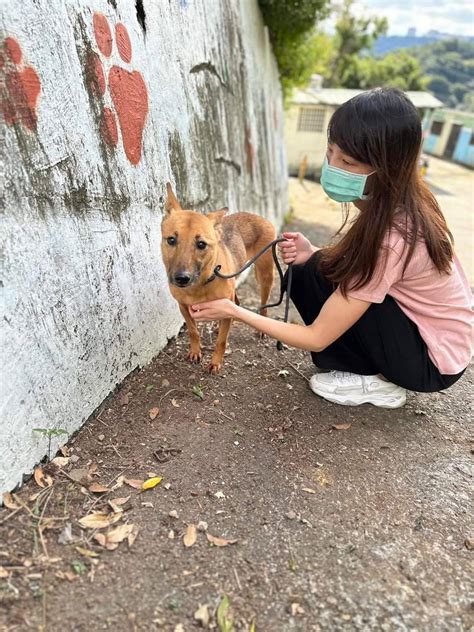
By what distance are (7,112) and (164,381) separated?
1.90 metres

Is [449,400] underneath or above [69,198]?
underneath

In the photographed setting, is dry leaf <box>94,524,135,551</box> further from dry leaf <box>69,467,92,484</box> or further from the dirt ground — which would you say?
dry leaf <box>69,467,92,484</box>

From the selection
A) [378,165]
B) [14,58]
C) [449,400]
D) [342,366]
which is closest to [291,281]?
[342,366]

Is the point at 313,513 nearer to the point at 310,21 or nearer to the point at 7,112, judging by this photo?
the point at 7,112

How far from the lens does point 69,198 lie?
2455mm

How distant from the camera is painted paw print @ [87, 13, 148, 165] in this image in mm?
2699

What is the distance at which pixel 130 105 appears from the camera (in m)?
3.08

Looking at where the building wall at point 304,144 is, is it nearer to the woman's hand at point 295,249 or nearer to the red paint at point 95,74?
the woman's hand at point 295,249

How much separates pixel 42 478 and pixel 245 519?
101 centimetres

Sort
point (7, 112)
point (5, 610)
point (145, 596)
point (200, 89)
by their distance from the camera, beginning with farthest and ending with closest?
point (200, 89), point (7, 112), point (145, 596), point (5, 610)

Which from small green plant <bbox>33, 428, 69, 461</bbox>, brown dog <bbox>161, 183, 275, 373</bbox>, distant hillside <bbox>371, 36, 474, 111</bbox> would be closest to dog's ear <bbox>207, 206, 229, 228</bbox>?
brown dog <bbox>161, 183, 275, 373</bbox>

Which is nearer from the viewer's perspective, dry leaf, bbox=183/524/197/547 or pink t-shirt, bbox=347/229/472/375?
dry leaf, bbox=183/524/197/547

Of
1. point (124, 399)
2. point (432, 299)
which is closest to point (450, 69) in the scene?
point (432, 299)

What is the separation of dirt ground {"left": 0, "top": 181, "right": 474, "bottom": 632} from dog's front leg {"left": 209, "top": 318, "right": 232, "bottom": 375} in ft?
0.63
